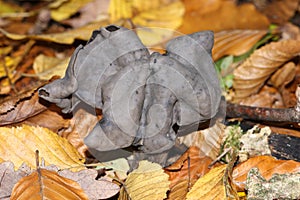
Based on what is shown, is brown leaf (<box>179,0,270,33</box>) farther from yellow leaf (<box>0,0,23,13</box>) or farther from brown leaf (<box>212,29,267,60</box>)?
yellow leaf (<box>0,0,23,13</box>)

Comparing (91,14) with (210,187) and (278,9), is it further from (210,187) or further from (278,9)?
(210,187)

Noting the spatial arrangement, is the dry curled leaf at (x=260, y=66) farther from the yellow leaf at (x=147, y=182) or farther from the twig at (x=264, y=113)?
the yellow leaf at (x=147, y=182)

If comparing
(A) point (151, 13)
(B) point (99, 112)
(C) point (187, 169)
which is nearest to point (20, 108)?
(B) point (99, 112)

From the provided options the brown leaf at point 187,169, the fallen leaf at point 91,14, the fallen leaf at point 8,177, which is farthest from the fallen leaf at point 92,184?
the fallen leaf at point 91,14

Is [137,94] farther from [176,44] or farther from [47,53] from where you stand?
[47,53]

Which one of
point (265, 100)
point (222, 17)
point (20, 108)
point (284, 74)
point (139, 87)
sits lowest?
point (265, 100)

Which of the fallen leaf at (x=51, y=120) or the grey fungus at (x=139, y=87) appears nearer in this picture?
the grey fungus at (x=139, y=87)

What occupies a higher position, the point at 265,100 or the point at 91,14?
the point at 91,14

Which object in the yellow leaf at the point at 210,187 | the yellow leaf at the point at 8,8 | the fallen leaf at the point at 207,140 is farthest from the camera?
the yellow leaf at the point at 8,8
